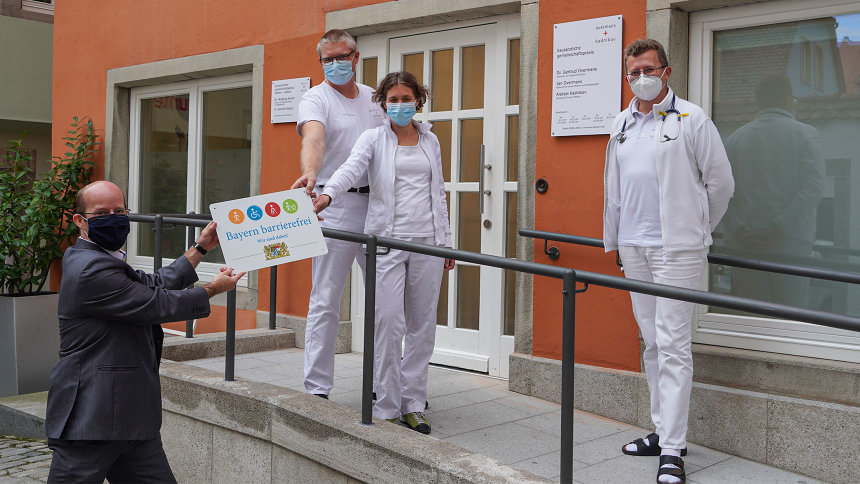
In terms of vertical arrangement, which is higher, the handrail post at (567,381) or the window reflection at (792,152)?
the window reflection at (792,152)

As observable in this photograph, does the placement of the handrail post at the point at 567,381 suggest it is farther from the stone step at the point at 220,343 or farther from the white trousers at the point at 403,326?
the stone step at the point at 220,343

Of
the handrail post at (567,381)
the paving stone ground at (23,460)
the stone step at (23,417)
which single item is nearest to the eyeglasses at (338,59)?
the handrail post at (567,381)

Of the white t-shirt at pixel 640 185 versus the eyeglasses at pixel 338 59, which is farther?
the eyeglasses at pixel 338 59

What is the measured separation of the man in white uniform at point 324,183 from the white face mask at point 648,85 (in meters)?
1.42

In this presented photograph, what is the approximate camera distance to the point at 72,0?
927cm

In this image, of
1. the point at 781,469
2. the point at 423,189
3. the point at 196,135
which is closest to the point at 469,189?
the point at 423,189

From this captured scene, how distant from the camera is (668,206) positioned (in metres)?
3.63

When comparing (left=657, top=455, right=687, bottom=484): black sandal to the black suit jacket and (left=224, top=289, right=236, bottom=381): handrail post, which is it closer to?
the black suit jacket

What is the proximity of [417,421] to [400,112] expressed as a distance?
149cm

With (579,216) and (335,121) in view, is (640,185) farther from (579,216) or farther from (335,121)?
(335,121)

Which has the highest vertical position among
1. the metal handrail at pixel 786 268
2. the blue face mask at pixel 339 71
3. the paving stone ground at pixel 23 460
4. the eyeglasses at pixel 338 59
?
the eyeglasses at pixel 338 59

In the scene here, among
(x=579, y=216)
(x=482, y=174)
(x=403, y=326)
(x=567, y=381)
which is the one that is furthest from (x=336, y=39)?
(x=567, y=381)

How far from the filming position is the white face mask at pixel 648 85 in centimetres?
371

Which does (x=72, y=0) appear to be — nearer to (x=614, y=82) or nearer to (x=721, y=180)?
(x=614, y=82)
